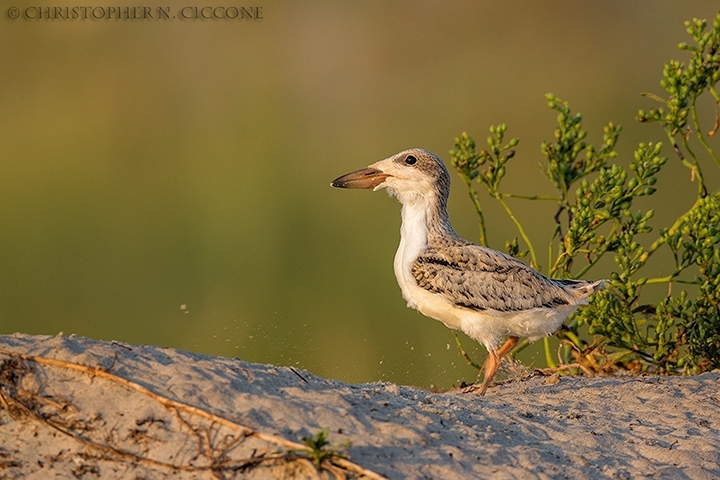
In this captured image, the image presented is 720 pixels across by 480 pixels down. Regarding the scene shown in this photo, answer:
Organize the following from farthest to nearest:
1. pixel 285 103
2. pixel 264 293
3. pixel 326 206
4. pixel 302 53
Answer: pixel 302 53
pixel 285 103
pixel 326 206
pixel 264 293

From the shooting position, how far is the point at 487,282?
22.4 feet

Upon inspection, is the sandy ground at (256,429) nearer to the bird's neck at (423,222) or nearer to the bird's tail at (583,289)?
the bird's tail at (583,289)

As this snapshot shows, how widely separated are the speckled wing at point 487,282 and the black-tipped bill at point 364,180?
2.26 feet

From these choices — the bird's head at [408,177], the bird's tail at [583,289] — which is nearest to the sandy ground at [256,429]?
A: the bird's tail at [583,289]

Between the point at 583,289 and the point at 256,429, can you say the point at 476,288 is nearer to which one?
the point at 583,289

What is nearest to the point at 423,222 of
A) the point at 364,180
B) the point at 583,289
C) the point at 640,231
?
the point at 364,180

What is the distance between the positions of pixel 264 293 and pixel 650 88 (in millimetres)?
5693

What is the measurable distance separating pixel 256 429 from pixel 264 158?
258 inches

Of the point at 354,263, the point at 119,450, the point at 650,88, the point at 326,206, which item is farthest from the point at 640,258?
the point at 650,88

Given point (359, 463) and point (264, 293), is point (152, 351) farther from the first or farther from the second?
point (264, 293)

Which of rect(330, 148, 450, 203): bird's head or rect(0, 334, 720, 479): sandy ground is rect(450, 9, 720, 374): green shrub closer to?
rect(330, 148, 450, 203): bird's head

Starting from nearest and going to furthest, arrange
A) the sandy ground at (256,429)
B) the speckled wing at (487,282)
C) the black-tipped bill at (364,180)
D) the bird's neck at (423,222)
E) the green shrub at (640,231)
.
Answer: the sandy ground at (256,429) < the speckled wing at (487,282) < the bird's neck at (423,222) < the green shrub at (640,231) < the black-tipped bill at (364,180)

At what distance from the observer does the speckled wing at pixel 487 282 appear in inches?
266

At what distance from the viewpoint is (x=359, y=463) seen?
463 centimetres
